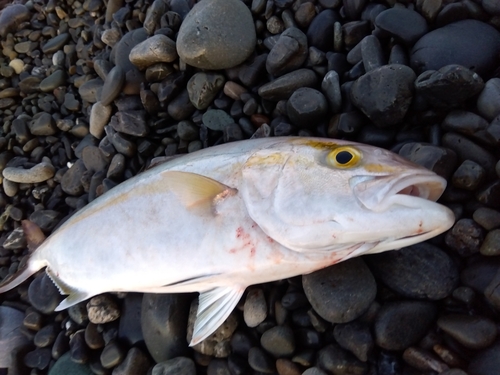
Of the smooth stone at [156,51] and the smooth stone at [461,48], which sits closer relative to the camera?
the smooth stone at [461,48]

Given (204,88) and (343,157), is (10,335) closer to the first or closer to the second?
(204,88)

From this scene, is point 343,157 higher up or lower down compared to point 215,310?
higher up

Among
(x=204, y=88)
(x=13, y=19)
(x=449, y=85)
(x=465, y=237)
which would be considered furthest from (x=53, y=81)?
(x=465, y=237)

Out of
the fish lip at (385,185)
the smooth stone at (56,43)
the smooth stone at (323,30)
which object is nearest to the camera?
the fish lip at (385,185)

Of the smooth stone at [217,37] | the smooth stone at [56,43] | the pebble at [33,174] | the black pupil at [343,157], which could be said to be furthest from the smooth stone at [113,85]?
the black pupil at [343,157]

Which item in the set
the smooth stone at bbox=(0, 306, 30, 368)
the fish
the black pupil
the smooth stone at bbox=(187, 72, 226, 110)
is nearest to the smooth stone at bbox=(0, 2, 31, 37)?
the smooth stone at bbox=(187, 72, 226, 110)

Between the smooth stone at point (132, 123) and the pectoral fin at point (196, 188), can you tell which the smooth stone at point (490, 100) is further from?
the smooth stone at point (132, 123)
